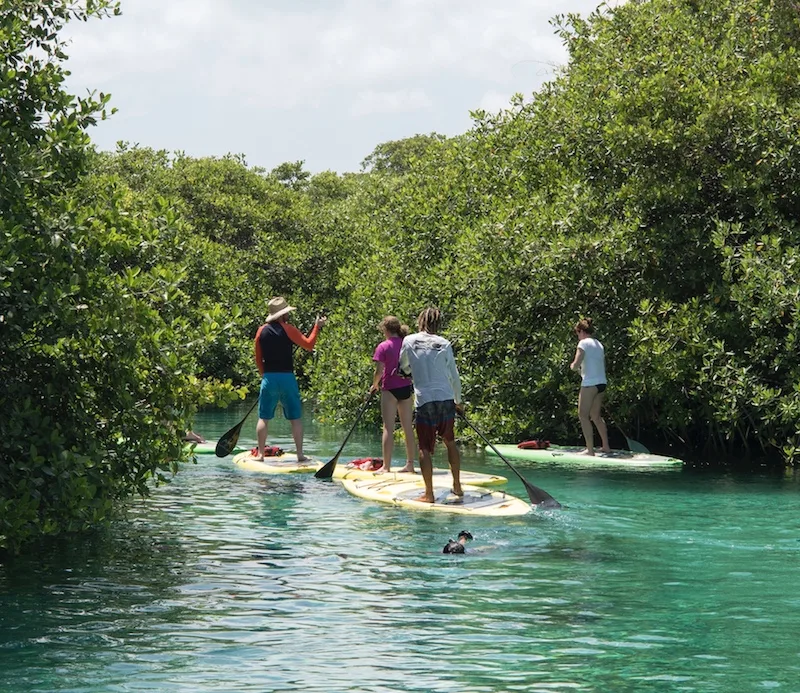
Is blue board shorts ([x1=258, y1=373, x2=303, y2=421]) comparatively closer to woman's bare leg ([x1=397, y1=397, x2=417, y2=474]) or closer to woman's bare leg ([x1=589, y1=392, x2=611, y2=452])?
woman's bare leg ([x1=397, y1=397, x2=417, y2=474])

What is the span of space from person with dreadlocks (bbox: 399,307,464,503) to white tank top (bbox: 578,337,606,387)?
5.13m

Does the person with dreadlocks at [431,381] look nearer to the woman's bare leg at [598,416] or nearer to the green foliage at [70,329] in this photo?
the green foliage at [70,329]

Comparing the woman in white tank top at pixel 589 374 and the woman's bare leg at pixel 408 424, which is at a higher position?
the woman in white tank top at pixel 589 374

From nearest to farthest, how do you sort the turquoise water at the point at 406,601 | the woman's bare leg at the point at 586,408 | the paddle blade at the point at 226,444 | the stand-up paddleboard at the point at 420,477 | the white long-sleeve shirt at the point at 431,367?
the turquoise water at the point at 406,601
the white long-sleeve shirt at the point at 431,367
the stand-up paddleboard at the point at 420,477
the woman's bare leg at the point at 586,408
the paddle blade at the point at 226,444

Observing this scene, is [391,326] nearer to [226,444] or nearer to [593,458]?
[593,458]

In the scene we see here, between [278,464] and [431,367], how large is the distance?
469 cm

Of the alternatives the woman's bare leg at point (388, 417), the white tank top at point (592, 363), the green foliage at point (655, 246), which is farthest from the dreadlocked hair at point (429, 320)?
the green foliage at point (655, 246)

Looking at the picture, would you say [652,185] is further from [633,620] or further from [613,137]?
[633,620]

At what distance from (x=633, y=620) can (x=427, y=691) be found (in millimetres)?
2185

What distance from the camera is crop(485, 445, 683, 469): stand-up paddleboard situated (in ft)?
58.3

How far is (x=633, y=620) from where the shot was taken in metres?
8.46

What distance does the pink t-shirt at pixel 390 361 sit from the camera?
→ 15.2 meters

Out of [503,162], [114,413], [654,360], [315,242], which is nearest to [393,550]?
[114,413]

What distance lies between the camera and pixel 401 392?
50.4ft
